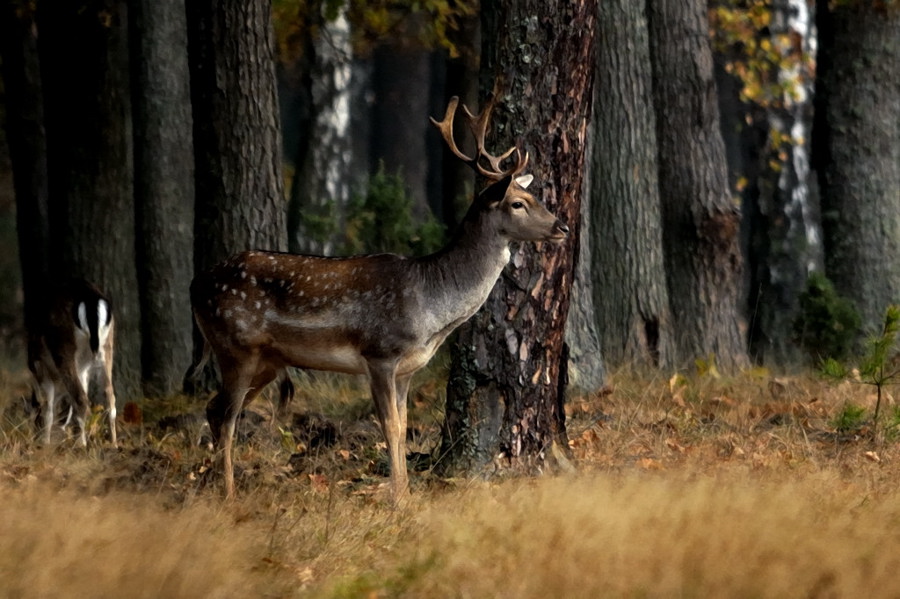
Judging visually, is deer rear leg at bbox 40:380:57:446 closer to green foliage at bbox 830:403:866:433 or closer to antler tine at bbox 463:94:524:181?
antler tine at bbox 463:94:524:181

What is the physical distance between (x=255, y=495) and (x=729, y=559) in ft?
9.22

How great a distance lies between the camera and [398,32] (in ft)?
66.0

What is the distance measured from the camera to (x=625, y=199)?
1377 centimetres

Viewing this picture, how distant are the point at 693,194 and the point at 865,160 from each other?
2400 mm

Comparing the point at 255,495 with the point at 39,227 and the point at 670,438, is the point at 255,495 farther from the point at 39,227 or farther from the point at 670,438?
the point at 39,227

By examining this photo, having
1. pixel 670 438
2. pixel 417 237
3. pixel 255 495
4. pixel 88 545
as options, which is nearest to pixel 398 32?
pixel 417 237

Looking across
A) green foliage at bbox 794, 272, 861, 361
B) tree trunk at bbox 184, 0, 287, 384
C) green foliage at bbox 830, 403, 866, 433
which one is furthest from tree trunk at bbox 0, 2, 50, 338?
green foliage at bbox 830, 403, 866, 433

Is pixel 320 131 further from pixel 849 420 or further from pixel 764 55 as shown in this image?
pixel 849 420

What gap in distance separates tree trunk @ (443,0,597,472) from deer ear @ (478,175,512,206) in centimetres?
27

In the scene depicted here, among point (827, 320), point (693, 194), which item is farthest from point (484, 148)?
point (827, 320)

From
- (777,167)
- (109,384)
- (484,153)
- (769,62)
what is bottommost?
(109,384)

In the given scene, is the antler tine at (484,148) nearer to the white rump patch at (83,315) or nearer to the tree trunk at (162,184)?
the white rump patch at (83,315)

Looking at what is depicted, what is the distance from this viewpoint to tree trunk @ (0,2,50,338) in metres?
17.4

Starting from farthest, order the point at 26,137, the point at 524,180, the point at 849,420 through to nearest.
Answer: the point at 26,137, the point at 849,420, the point at 524,180
